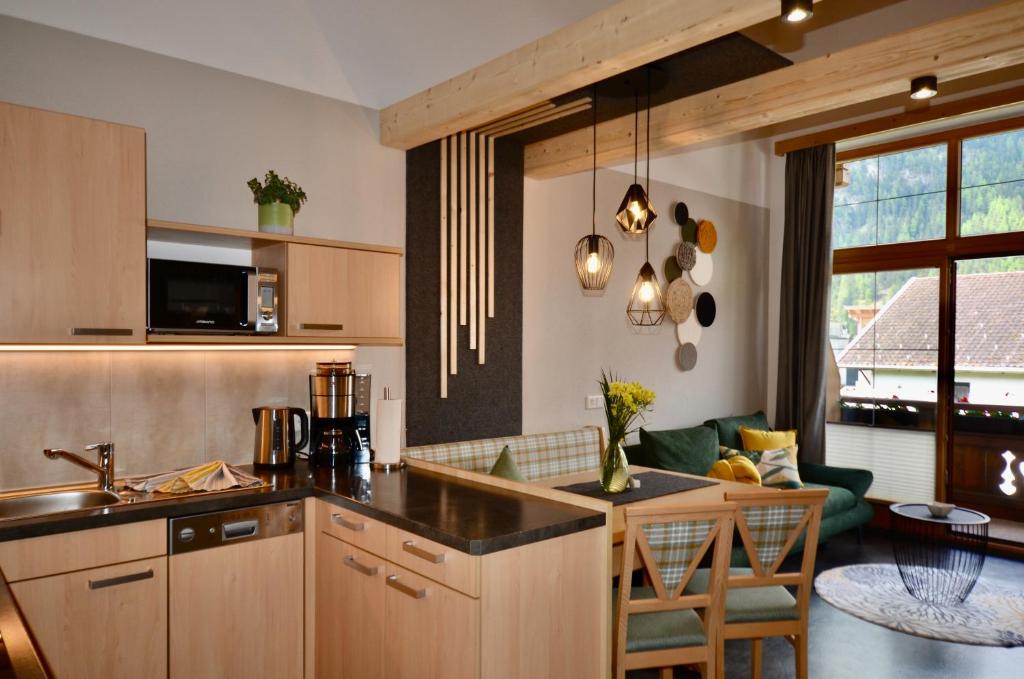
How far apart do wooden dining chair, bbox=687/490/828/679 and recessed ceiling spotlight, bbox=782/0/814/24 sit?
1664mm

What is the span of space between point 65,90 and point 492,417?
8.65 feet

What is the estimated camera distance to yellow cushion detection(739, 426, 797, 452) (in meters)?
5.61

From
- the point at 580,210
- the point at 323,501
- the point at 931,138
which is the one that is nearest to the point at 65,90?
the point at 323,501

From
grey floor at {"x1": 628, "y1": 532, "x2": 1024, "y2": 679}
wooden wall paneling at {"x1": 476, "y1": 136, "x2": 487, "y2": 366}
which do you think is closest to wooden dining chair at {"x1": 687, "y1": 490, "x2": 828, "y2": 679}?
grey floor at {"x1": 628, "y1": 532, "x2": 1024, "y2": 679}

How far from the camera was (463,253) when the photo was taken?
4.04m

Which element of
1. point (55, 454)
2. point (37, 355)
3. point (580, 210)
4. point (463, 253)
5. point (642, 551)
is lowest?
point (642, 551)

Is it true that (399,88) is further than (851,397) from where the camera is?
No

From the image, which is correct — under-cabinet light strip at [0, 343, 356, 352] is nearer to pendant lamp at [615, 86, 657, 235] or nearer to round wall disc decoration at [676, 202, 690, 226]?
pendant lamp at [615, 86, 657, 235]

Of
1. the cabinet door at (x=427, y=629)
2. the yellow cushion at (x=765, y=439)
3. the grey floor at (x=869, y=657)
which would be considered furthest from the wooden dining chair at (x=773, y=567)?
the yellow cushion at (x=765, y=439)

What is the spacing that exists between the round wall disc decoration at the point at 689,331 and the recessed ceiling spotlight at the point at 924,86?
2782 mm

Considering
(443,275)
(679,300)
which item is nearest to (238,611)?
(443,275)

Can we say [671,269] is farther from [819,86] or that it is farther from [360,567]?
[360,567]

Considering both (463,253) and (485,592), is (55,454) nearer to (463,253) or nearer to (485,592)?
(485,592)

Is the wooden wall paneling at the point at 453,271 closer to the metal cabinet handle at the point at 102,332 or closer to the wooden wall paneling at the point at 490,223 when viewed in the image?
the wooden wall paneling at the point at 490,223
